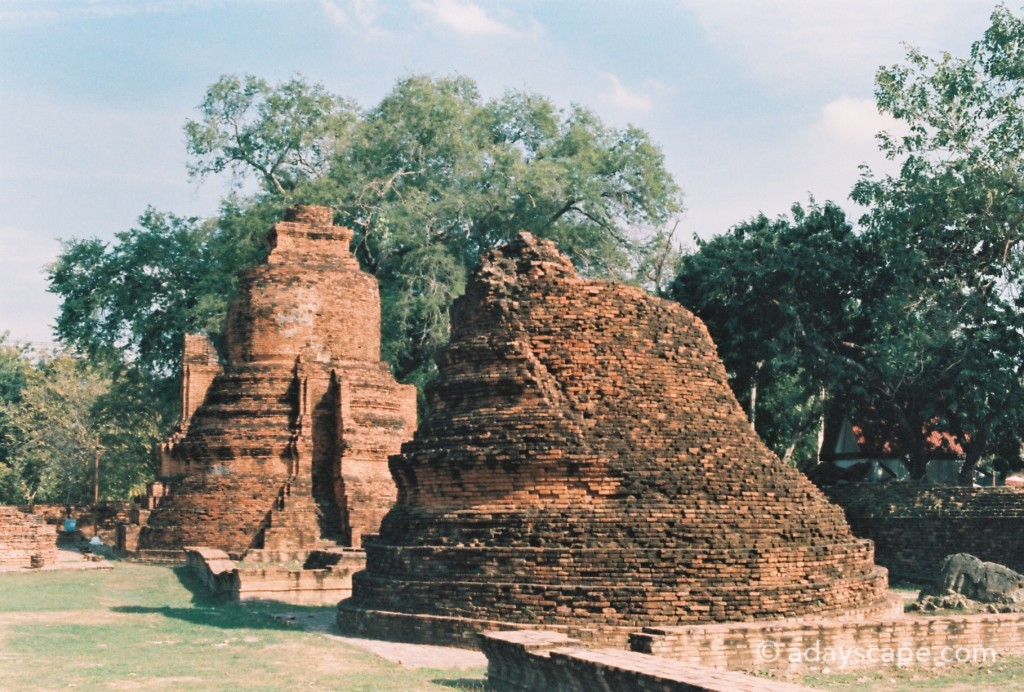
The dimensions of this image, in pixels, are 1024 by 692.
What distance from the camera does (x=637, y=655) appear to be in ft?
30.0

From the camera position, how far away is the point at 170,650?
485 inches

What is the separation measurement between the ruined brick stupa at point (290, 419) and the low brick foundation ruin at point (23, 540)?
203 cm

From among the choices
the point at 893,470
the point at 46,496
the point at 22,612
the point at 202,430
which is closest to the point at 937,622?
the point at 22,612

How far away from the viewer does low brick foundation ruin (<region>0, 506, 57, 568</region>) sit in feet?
71.2

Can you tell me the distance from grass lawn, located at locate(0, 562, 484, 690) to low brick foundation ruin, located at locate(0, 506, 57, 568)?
3792 millimetres

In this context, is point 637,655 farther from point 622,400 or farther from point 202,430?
point 202,430

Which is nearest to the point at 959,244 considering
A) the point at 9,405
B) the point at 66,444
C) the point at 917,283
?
the point at 917,283

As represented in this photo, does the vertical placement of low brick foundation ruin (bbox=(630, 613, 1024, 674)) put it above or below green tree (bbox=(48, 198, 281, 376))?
below

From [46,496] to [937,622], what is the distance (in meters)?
44.1

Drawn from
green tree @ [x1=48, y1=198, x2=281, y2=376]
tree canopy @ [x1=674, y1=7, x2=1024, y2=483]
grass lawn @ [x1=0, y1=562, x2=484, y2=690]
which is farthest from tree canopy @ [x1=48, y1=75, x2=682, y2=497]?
grass lawn @ [x1=0, y1=562, x2=484, y2=690]

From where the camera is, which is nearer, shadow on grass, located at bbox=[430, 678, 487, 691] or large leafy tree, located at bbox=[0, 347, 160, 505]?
shadow on grass, located at bbox=[430, 678, 487, 691]

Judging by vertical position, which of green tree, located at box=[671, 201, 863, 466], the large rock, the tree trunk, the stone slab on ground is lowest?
the stone slab on ground

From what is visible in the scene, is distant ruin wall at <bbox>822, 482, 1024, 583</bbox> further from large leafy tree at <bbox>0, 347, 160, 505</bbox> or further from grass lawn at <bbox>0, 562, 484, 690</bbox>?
large leafy tree at <bbox>0, 347, 160, 505</bbox>

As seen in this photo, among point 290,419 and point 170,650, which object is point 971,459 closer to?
point 290,419
